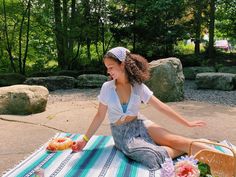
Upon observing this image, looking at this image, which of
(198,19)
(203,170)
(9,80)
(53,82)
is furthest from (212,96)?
(203,170)

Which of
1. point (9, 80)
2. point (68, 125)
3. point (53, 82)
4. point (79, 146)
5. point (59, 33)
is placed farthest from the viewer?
point (59, 33)

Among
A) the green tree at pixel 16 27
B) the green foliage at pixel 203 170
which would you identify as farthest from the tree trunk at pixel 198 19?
the green foliage at pixel 203 170

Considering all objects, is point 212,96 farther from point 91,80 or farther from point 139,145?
point 139,145

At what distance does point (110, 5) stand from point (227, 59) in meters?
4.42

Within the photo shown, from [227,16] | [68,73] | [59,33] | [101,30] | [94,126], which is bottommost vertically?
[68,73]

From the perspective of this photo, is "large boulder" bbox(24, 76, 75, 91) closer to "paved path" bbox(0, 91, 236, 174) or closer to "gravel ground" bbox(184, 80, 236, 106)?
"gravel ground" bbox(184, 80, 236, 106)

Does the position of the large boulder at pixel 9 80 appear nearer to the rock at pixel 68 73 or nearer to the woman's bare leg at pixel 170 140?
the rock at pixel 68 73

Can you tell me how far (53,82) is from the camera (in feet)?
32.7

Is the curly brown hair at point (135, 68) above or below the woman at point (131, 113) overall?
above

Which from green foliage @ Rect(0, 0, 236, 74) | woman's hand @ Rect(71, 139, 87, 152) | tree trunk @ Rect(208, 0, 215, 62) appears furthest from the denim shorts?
tree trunk @ Rect(208, 0, 215, 62)

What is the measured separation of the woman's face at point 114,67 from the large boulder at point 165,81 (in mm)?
3834

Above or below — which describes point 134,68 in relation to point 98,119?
above

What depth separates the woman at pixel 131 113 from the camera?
3.34 metres

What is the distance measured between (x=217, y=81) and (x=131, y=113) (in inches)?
242
